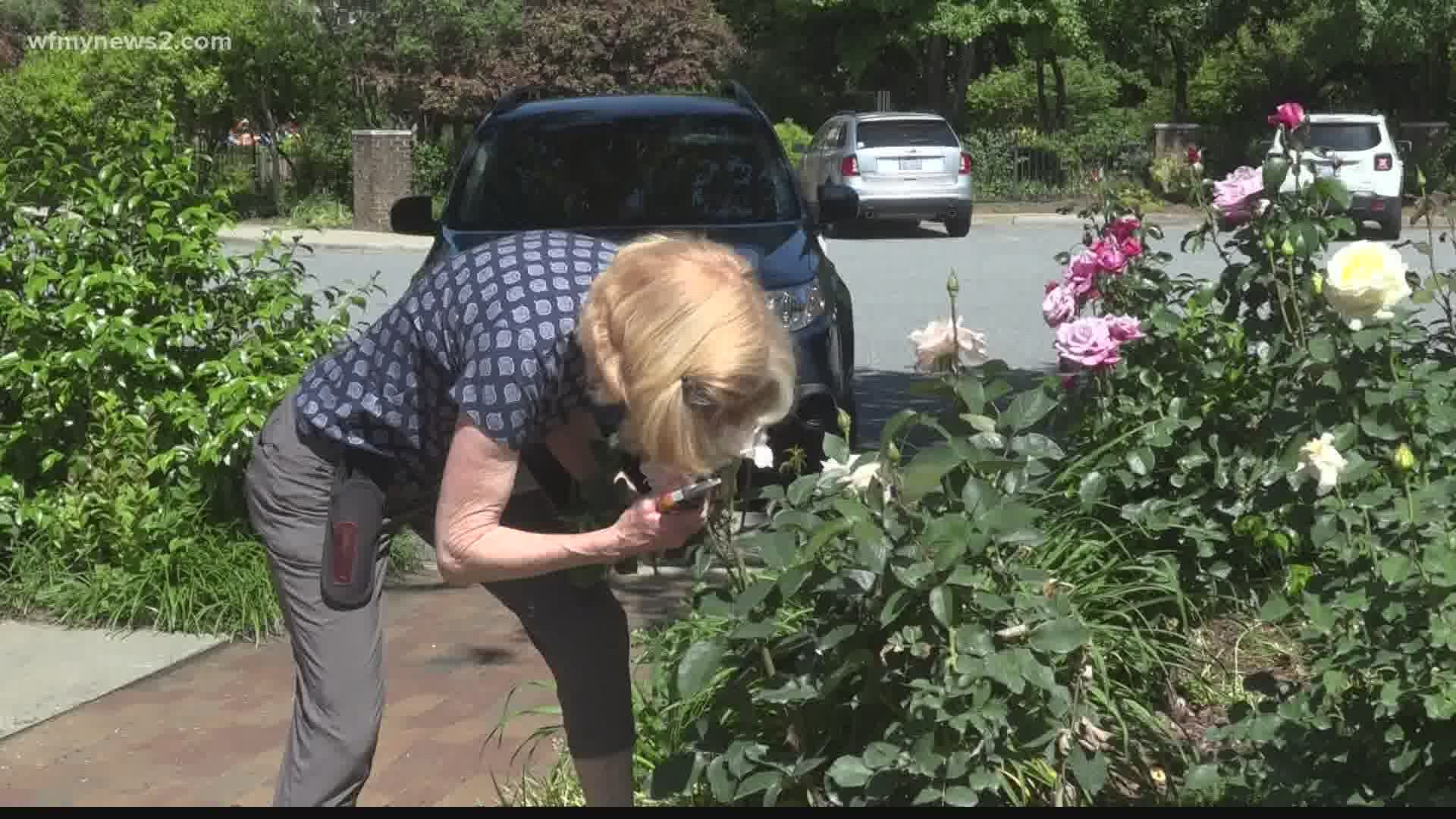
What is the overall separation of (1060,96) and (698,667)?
30902 millimetres

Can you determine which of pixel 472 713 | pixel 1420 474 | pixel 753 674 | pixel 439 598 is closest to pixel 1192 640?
pixel 1420 474

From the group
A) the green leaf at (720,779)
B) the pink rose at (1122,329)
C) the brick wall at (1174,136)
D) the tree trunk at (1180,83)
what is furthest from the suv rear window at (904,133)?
the green leaf at (720,779)

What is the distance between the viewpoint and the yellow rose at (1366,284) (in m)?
3.30

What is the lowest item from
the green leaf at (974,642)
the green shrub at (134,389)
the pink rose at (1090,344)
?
the green shrub at (134,389)

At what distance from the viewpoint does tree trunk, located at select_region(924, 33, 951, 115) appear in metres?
33.3

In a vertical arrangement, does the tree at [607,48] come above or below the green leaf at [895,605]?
below

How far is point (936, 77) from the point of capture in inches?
1319

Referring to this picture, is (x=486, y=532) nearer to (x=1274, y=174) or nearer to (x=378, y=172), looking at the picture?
(x=1274, y=174)

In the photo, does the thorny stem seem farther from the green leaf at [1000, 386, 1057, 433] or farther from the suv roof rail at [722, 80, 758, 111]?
the suv roof rail at [722, 80, 758, 111]

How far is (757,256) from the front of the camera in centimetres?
700

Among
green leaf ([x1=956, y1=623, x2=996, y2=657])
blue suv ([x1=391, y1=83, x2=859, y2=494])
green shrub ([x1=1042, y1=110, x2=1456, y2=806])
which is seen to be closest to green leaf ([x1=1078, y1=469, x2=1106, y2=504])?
green shrub ([x1=1042, y1=110, x2=1456, y2=806])

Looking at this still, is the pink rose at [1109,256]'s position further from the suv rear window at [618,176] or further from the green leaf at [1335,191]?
the suv rear window at [618,176]

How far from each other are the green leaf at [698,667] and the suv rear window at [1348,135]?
67.0 feet

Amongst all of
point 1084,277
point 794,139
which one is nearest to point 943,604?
point 1084,277
